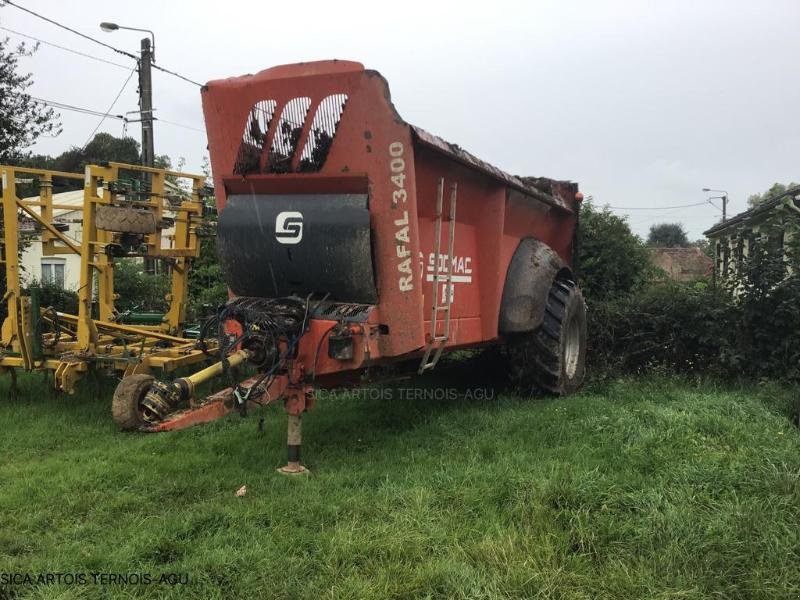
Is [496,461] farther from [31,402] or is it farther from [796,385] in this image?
[31,402]

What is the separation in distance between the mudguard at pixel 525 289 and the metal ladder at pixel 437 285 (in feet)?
3.45

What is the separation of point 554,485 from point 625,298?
211 inches

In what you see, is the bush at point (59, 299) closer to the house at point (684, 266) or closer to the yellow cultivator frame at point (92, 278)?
the yellow cultivator frame at point (92, 278)

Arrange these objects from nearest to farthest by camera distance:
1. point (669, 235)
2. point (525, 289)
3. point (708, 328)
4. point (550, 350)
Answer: point (525, 289) → point (550, 350) → point (708, 328) → point (669, 235)

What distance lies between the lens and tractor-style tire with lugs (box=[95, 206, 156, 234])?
679 cm

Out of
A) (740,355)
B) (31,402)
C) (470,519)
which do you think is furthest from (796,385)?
(31,402)

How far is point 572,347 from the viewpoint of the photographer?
745cm

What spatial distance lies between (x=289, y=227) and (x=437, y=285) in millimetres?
1158

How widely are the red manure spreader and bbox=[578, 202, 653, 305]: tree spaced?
4.48 m

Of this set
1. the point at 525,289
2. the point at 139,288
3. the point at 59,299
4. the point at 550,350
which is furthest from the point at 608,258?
the point at 59,299

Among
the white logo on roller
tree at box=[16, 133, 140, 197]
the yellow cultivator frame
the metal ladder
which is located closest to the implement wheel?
the white logo on roller

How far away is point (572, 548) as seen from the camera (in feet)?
11.2

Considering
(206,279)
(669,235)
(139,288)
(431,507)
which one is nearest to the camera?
(431,507)

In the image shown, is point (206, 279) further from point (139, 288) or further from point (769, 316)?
point (769, 316)
